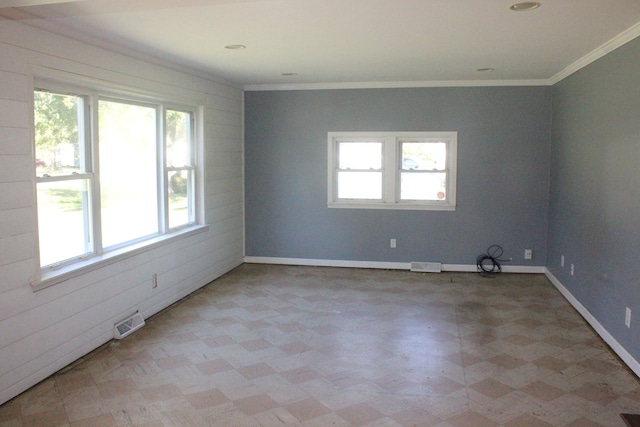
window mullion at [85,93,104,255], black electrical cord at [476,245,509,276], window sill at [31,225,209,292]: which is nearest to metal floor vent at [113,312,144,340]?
window sill at [31,225,209,292]

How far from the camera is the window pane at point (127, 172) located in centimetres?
443

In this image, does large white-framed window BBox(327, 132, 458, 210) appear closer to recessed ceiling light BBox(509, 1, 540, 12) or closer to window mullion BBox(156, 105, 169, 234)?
window mullion BBox(156, 105, 169, 234)

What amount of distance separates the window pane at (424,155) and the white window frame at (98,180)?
8.82 feet

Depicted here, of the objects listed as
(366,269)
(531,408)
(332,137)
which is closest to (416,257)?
(366,269)

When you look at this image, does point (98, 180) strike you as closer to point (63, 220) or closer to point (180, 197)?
point (63, 220)

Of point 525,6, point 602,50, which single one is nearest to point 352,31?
point 525,6

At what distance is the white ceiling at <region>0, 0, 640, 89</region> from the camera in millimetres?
3211

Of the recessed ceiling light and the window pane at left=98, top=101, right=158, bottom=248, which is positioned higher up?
the recessed ceiling light

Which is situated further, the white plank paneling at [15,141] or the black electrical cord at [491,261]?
the black electrical cord at [491,261]

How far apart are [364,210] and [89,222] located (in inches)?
148

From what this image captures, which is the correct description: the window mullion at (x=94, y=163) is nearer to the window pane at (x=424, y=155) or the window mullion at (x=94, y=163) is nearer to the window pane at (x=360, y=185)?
the window pane at (x=360, y=185)

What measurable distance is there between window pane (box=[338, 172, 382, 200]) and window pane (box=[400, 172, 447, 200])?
331 mm

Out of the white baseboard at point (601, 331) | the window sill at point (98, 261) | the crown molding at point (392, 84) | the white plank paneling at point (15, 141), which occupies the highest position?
the crown molding at point (392, 84)

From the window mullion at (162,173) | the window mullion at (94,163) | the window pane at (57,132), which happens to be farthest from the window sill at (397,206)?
the window pane at (57,132)
